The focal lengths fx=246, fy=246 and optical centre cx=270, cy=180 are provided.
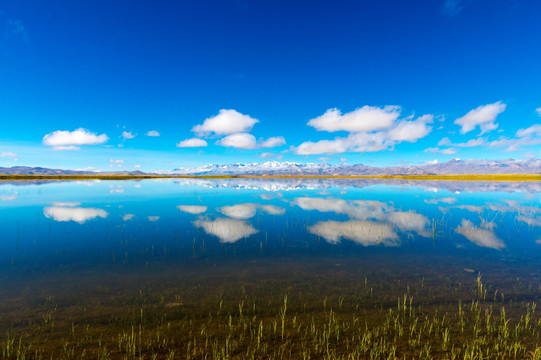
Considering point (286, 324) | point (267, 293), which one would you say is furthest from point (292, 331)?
point (267, 293)

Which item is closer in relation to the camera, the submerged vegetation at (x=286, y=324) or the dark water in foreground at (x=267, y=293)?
the submerged vegetation at (x=286, y=324)

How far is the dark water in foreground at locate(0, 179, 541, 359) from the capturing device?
28.2 ft

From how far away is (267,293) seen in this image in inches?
492

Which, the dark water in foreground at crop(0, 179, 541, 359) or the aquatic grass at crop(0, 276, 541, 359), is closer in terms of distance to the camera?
the aquatic grass at crop(0, 276, 541, 359)

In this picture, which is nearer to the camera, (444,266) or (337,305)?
(337,305)

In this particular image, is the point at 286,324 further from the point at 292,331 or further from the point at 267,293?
the point at 267,293

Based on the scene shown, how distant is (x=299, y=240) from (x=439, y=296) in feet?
38.2

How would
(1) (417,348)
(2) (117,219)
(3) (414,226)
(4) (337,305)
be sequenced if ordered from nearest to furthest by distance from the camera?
1. (1) (417,348)
2. (4) (337,305)
3. (3) (414,226)
4. (2) (117,219)

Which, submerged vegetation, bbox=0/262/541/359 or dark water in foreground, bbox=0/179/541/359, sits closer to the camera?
submerged vegetation, bbox=0/262/541/359

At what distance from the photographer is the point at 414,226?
91.5 feet

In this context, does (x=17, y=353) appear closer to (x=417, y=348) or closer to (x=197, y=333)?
(x=197, y=333)

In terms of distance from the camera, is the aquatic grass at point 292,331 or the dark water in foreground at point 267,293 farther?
the dark water in foreground at point 267,293

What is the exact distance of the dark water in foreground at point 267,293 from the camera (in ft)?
28.2

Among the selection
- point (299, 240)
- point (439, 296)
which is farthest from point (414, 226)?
point (439, 296)
